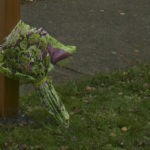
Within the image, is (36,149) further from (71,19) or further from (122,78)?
(71,19)

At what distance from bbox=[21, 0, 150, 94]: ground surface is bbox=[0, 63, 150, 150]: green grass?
45 cm

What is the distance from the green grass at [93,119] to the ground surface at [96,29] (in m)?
0.45

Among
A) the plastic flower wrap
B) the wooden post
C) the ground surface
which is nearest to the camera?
the plastic flower wrap

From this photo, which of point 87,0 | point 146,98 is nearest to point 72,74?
point 146,98

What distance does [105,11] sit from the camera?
8.21m

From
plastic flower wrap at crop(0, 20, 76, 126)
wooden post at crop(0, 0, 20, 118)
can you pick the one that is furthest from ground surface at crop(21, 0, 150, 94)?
plastic flower wrap at crop(0, 20, 76, 126)

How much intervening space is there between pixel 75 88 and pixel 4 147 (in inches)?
58.7

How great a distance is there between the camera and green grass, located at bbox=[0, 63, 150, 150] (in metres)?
4.02

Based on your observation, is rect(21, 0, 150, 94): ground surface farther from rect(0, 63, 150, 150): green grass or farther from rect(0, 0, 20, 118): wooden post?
rect(0, 0, 20, 118): wooden post

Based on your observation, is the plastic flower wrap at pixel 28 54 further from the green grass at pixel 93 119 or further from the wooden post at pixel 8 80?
the green grass at pixel 93 119

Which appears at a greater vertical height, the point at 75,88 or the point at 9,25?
the point at 9,25

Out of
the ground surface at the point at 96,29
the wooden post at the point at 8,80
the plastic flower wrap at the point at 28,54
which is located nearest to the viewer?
the plastic flower wrap at the point at 28,54

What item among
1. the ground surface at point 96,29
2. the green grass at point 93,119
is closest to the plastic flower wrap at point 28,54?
the green grass at point 93,119

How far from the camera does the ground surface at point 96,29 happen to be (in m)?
6.09
